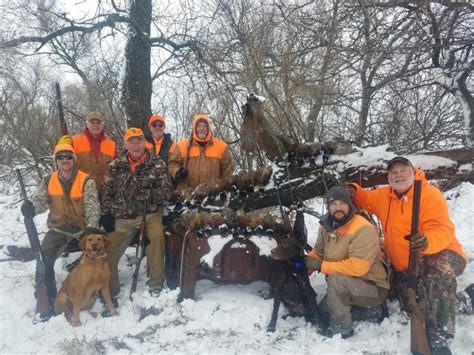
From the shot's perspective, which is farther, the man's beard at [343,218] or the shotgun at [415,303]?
the man's beard at [343,218]

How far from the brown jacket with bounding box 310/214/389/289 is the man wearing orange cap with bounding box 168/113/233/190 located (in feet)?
7.24

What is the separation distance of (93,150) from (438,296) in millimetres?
4599

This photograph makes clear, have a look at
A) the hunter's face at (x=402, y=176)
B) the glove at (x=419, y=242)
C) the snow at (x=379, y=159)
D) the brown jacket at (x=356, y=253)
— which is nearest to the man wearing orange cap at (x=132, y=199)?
the brown jacket at (x=356, y=253)

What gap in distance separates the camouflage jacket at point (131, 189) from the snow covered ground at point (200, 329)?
99 centimetres

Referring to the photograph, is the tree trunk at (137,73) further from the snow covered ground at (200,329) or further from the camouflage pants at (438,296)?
the camouflage pants at (438,296)

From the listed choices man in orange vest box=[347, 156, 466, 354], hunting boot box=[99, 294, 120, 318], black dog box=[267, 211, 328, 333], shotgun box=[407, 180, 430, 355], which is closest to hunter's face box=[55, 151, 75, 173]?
hunting boot box=[99, 294, 120, 318]

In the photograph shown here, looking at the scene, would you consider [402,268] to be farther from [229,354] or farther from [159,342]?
[159,342]

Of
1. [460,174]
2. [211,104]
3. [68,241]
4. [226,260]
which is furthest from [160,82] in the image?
[460,174]

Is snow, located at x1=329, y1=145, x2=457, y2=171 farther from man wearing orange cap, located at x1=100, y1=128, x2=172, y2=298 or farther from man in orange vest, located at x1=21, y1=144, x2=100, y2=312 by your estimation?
man in orange vest, located at x1=21, y1=144, x2=100, y2=312

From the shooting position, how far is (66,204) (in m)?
5.09

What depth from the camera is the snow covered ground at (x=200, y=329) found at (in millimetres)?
3869

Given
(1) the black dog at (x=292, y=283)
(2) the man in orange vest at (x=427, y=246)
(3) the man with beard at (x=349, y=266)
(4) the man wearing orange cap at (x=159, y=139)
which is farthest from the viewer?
(4) the man wearing orange cap at (x=159, y=139)

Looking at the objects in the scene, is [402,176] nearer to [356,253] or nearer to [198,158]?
[356,253]

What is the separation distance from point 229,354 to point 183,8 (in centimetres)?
667
